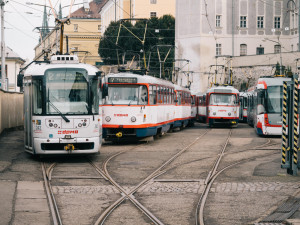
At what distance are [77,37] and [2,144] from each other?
101 meters

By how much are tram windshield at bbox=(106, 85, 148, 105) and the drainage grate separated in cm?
1371

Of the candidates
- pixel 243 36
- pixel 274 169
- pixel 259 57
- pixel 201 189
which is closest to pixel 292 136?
pixel 274 169

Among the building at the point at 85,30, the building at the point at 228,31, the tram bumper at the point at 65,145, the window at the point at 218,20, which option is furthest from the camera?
the building at the point at 85,30

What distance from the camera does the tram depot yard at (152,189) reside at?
9492 mm

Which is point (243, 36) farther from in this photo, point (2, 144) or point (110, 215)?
point (110, 215)

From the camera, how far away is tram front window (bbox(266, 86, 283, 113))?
29438 mm

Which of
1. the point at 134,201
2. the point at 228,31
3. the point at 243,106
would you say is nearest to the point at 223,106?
the point at 243,106

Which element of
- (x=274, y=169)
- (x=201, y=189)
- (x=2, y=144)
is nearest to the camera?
(x=201, y=189)

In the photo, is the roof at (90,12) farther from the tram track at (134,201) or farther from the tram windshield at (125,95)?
the tram track at (134,201)

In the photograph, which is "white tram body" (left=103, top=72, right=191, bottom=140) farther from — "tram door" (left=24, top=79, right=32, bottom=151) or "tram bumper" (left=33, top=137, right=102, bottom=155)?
"tram bumper" (left=33, top=137, right=102, bottom=155)

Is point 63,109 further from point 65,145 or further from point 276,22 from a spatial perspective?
point 276,22

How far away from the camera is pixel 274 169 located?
15.8 meters

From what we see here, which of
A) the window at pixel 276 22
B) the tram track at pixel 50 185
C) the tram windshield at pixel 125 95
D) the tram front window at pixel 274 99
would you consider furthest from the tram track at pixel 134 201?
the window at pixel 276 22

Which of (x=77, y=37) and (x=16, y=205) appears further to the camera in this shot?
(x=77, y=37)
